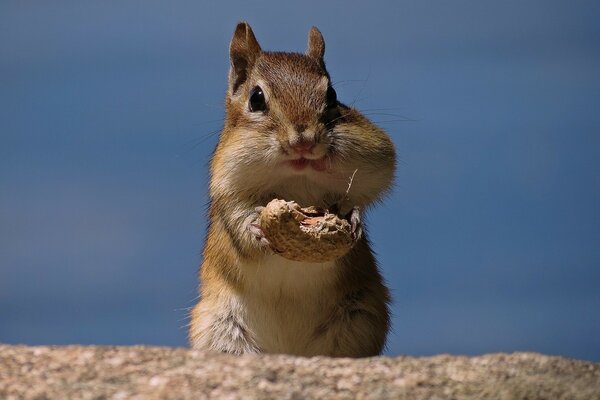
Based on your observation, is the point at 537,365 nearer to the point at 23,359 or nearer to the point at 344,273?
the point at 344,273

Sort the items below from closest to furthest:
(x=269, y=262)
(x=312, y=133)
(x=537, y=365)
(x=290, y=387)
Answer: (x=290, y=387) < (x=537, y=365) < (x=312, y=133) < (x=269, y=262)

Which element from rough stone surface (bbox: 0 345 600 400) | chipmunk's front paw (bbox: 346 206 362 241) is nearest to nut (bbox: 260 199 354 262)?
chipmunk's front paw (bbox: 346 206 362 241)

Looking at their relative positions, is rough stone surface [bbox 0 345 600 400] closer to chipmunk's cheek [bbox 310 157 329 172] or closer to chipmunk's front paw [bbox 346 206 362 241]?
chipmunk's front paw [bbox 346 206 362 241]

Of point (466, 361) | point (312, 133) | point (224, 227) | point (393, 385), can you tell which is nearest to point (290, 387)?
point (393, 385)

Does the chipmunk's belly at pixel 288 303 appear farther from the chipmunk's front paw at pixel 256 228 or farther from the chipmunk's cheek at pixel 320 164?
the chipmunk's cheek at pixel 320 164

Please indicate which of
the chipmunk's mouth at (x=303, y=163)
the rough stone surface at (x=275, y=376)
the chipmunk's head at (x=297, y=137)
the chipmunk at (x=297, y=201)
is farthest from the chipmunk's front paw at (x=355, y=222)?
the rough stone surface at (x=275, y=376)

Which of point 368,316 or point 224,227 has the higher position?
point 224,227

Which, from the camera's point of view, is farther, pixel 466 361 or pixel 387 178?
pixel 387 178

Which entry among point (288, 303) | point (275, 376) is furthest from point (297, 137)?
point (275, 376)
